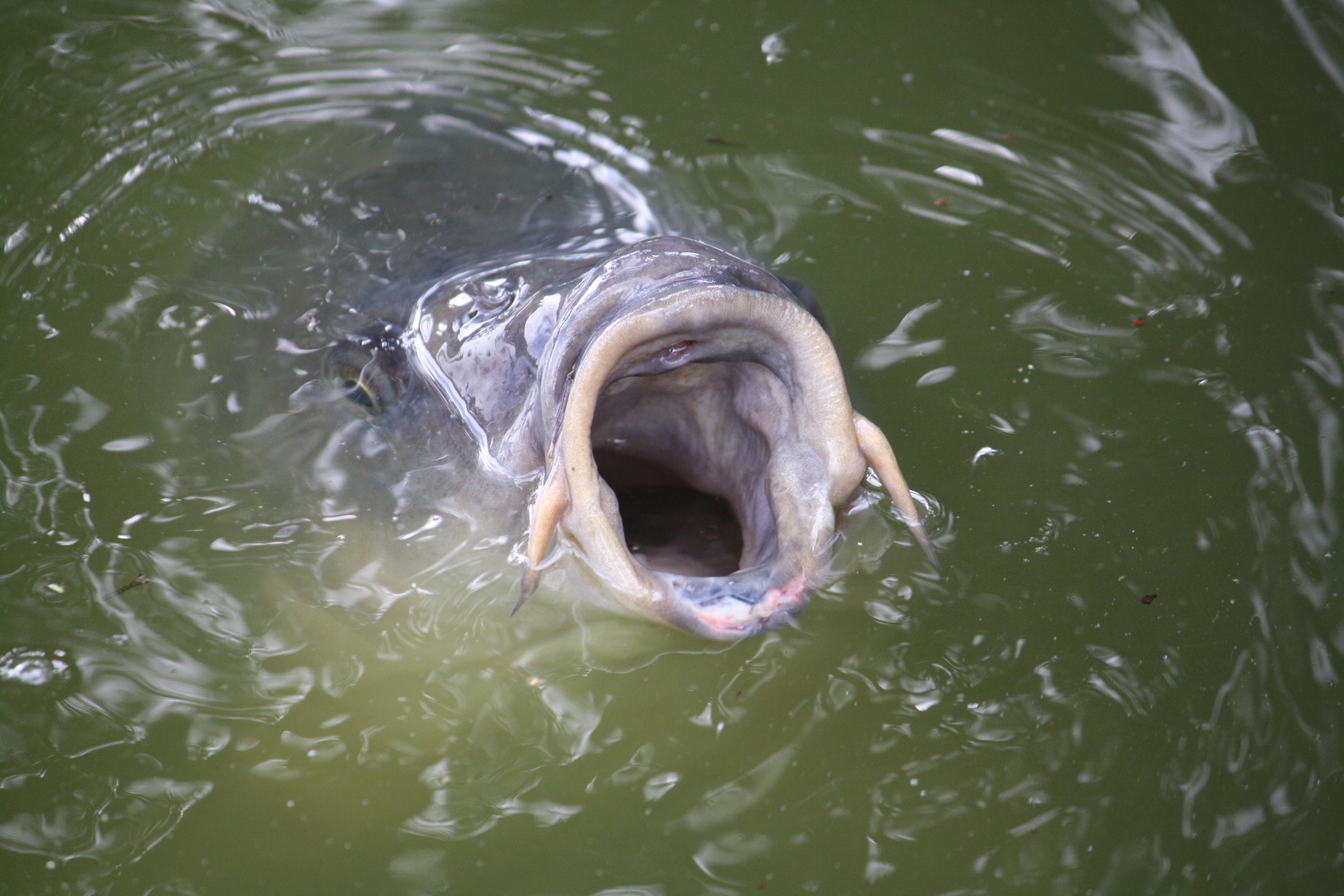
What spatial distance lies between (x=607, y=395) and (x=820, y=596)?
56 centimetres

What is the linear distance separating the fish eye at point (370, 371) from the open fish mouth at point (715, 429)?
42 centimetres

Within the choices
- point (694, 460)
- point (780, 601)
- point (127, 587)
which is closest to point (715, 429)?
point (694, 460)

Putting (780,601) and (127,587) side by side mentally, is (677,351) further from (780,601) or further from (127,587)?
(127,587)

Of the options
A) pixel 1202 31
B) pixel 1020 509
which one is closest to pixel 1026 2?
pixel 1202 31

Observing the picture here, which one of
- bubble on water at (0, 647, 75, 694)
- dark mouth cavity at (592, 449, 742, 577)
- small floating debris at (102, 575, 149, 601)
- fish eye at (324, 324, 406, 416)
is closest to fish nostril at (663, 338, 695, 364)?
dark mouth cavity at (592, 449, 742, 577)

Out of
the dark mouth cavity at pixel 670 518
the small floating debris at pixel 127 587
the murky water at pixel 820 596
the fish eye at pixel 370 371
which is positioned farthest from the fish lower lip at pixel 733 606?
the small floating debris at pixel 127 587

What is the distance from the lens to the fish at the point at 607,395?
167cm

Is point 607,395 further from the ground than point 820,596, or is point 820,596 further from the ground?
point 607,395

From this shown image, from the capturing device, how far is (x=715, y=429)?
1978 mm

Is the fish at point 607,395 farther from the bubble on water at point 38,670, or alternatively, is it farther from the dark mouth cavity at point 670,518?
the bubble on water at point 38,670

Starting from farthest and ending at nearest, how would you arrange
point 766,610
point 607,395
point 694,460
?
1. point 694,460
2. point 607,395
3. point 766,610

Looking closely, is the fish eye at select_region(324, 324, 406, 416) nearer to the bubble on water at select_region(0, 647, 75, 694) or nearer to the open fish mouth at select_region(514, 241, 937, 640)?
the open fish mouth at select_region(514, 241, 937, 640)

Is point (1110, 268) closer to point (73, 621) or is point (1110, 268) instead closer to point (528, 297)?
point (528, 297)

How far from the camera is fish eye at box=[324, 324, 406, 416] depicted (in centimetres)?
214
